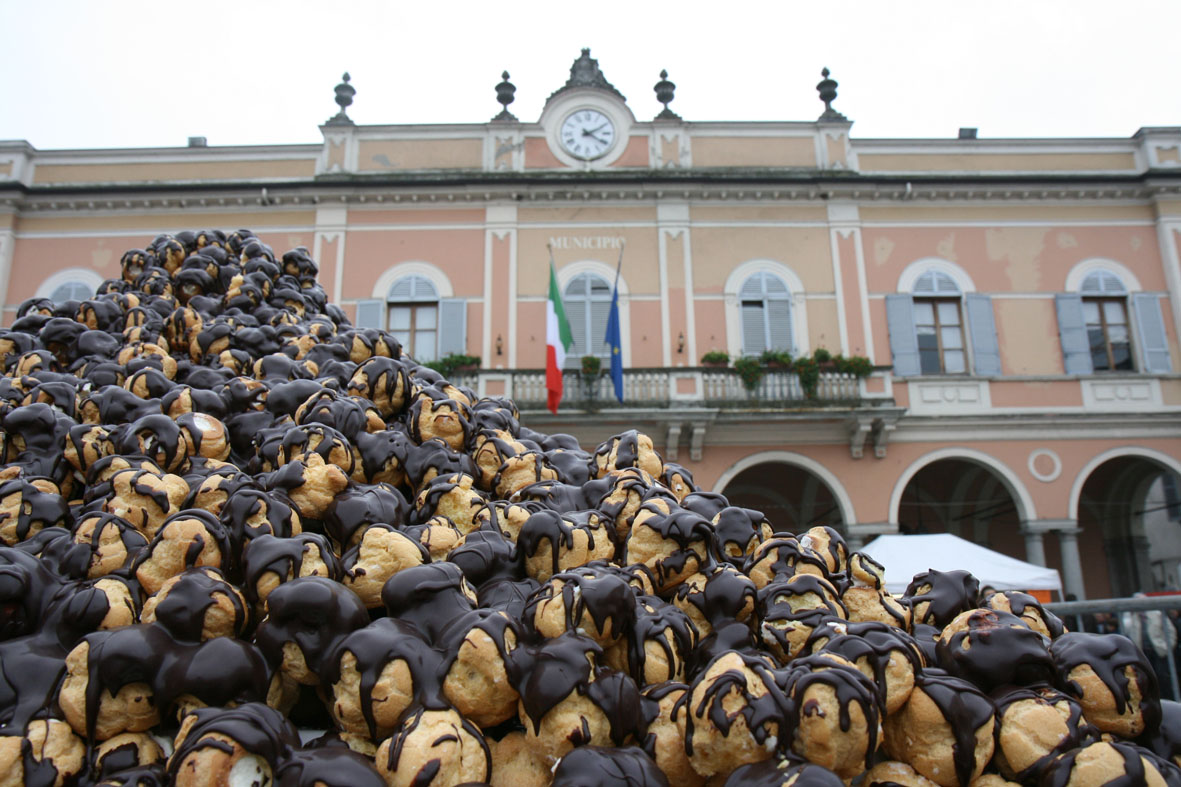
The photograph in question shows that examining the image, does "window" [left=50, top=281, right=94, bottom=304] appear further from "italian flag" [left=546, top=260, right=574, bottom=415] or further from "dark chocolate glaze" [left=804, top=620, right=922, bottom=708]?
"dark chocolate glaze" [left=804, top=620, right=922, bottom=708]

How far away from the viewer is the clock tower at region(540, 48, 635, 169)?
14281 millimetres

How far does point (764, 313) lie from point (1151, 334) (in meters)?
6.78

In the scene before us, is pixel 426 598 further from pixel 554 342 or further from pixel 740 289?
pixel 740 289

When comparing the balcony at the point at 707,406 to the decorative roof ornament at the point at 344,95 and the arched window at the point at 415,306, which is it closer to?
the arched window at the point at 415,306

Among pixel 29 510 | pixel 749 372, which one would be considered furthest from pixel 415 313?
pixel 29 510

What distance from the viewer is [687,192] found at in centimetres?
1379

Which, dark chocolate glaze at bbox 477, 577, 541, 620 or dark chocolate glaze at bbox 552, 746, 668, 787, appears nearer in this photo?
dark chocolate glaze at bbox 552, 746, 668, 787

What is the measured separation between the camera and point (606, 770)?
0.97 meters

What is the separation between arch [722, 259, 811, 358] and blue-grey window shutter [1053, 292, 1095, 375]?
175 inches

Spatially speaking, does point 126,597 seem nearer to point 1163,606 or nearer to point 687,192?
point 1163,606

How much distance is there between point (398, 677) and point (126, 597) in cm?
48

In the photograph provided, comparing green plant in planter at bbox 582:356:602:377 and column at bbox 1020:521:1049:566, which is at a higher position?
green plant in planter at bbox 582:356:602:377

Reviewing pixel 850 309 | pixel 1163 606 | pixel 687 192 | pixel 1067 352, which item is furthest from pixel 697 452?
pixel 1163 606

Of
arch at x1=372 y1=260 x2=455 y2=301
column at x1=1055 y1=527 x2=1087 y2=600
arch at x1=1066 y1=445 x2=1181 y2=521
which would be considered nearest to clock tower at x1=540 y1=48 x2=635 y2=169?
arch at x1=372 y1=260 x2=455 y2=301
